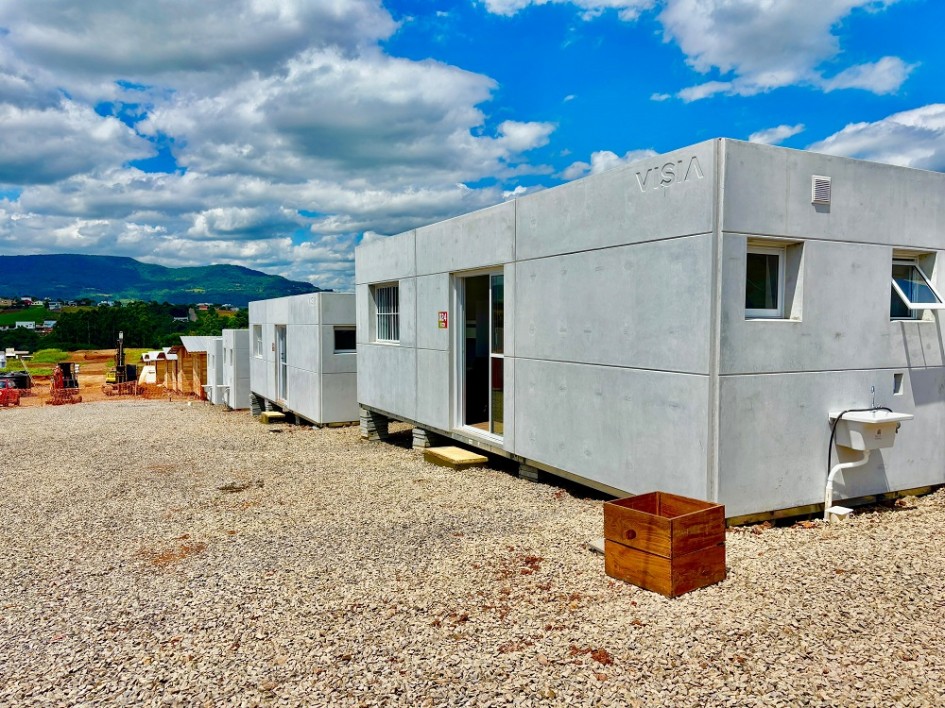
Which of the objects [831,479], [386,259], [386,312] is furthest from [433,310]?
[831,479]

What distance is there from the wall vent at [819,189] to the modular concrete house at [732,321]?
0.01 m

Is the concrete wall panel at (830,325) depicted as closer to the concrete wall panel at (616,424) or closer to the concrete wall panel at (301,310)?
the concrete wall panel at (616,424)

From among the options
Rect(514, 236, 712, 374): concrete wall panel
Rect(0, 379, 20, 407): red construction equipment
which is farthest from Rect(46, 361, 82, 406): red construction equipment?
Rect(514, 236, 712, 374): concrete wall panel

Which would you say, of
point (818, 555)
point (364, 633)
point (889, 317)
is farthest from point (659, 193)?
point (364, 633)

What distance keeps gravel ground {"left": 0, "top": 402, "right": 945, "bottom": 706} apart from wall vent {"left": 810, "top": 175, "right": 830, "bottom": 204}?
10.1ft

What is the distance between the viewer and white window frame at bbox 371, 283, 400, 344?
12352mm

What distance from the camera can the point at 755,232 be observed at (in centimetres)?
565

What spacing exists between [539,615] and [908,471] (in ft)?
16.0

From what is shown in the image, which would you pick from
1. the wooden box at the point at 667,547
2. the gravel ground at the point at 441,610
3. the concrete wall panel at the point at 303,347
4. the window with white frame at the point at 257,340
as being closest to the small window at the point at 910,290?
the gravel ground at the point at 441,610

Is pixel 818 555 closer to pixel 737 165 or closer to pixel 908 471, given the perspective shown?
pixel 908 471

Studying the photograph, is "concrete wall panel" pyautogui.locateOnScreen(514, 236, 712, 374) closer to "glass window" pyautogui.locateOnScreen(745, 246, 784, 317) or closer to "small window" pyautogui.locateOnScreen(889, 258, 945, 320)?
"glass window" pyautogui.locateOnScreen(745, 246, 784, 317)

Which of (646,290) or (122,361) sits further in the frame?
(122,361)

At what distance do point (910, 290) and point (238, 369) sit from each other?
20.0 meters

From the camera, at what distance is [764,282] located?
6.03m
